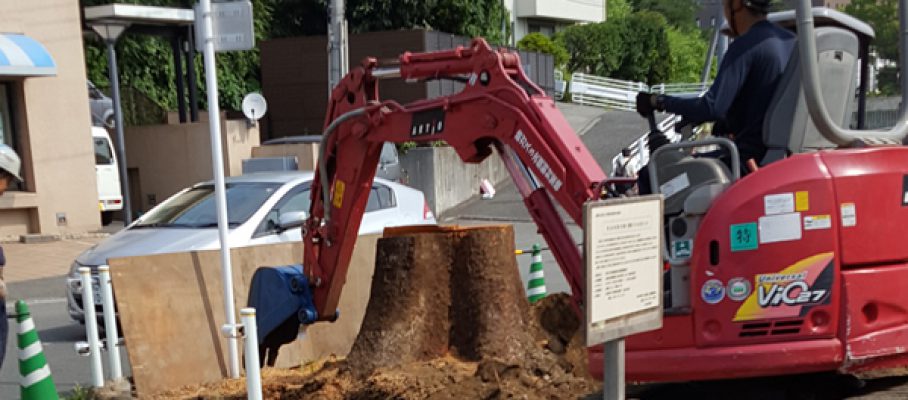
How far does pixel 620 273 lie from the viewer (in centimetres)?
350

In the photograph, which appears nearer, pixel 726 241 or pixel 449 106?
pixel 726 241

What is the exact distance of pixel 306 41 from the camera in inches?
1045

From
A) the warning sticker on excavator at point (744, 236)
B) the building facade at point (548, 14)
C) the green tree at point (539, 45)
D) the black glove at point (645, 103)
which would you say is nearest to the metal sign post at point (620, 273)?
the warning sticker on excavator at point (744, 236)

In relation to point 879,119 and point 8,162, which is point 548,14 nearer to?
point 879,119

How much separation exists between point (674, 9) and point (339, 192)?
61077 mm

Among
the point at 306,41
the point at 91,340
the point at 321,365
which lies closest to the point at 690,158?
the point at 321,365

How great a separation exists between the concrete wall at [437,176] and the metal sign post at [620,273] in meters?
17.7

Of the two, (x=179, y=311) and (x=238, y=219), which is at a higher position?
(x=238, y=219)

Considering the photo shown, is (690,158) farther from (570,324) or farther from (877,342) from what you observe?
(570,324)

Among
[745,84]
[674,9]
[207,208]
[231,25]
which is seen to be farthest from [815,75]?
[674,9]

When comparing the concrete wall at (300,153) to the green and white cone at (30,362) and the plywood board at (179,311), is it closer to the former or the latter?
the plywood board at (179,311)

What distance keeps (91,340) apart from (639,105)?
427 centimetres

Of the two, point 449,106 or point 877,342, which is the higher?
point 449,106

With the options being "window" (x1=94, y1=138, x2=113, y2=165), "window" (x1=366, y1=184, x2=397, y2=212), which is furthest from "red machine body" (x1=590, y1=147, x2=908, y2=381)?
"window" (x1=94, y1=138, x2=113, y2=165)
